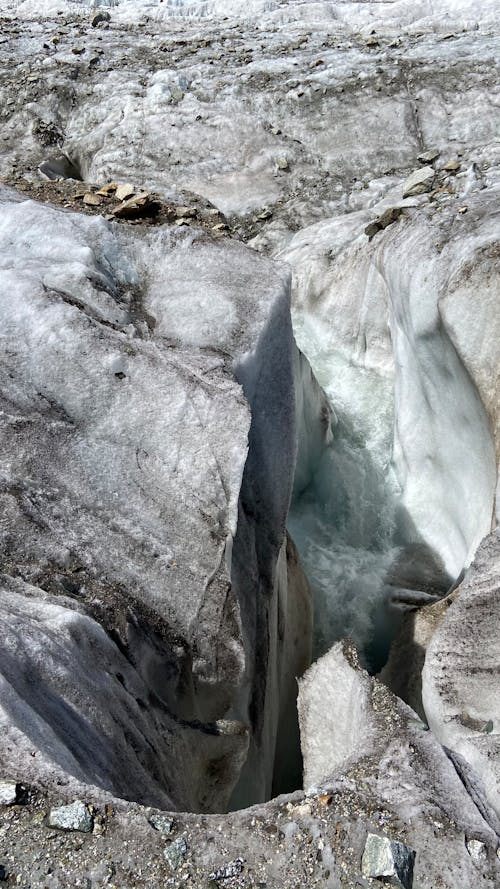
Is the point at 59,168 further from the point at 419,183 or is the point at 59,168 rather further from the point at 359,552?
the point at 359,552

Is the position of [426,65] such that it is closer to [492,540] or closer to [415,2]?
[415,2]

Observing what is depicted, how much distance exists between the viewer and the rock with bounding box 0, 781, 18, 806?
2.31 m

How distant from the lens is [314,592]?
6.83 metres

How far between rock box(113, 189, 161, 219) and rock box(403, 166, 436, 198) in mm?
3593

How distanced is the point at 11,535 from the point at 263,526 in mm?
1683

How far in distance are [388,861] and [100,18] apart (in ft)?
55.6

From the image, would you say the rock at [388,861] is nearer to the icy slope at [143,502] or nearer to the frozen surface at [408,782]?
the frozen surface at [408,782]

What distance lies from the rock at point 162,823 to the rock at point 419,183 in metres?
7.77

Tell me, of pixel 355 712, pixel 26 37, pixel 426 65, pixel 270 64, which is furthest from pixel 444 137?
pixel 355 712

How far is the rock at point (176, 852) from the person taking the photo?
230 centimetres

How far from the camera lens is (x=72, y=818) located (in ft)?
7.57

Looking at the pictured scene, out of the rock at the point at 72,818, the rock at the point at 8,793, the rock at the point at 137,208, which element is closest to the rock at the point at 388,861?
the rock at the point at 72,818

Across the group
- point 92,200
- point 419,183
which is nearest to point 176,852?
point 92,200

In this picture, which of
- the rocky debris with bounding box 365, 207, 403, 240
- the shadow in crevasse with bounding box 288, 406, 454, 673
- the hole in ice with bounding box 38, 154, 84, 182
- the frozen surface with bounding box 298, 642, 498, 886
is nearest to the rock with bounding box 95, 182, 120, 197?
the rocky debris with bounding box 365, 207, 403, 240
